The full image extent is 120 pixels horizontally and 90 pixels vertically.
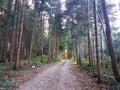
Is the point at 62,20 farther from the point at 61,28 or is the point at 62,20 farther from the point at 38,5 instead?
the point at 38,5

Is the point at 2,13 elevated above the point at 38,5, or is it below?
below

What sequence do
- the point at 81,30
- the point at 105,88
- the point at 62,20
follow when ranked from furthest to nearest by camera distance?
1. the point at 62,20
2. the point at 81,30
3. the point at 105,88

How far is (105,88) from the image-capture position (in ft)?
33.2

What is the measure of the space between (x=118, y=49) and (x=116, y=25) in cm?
680

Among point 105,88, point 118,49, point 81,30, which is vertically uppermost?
point 81,30

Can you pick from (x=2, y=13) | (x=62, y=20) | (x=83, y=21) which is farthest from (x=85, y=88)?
(x=62, y=20)

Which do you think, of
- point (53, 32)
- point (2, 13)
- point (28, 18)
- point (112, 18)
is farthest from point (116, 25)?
point (2, 13)

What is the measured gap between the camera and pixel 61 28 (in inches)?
1398

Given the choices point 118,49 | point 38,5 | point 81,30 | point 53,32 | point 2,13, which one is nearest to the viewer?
point 2,13

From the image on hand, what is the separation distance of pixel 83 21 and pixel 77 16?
1136 mm

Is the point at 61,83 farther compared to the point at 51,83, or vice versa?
the point at 61,83

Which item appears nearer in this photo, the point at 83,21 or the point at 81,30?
the point at 83,21

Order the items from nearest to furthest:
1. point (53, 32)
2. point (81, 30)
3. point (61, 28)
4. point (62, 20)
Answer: point (81, 30) → point (62, 20) → point (61, 28) → point (53, 32)

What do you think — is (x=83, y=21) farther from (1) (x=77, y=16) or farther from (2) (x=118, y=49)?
(2) (x=118, y=49)
